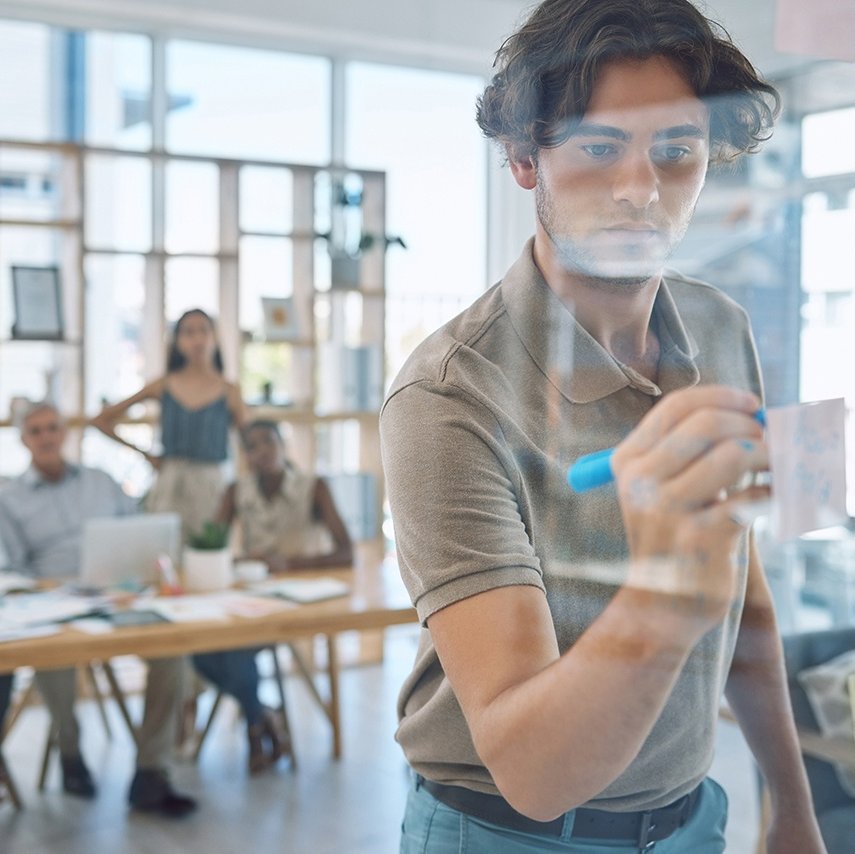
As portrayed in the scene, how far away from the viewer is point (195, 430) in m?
3.48

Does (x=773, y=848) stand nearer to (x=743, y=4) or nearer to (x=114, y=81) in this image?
(x=743, y=4)

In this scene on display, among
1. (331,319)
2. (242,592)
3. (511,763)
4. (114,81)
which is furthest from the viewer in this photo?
(331,319)

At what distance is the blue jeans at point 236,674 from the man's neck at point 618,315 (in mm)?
2587

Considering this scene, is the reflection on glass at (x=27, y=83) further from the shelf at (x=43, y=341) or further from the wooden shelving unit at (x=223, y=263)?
the shelf at (x=43, y=341)

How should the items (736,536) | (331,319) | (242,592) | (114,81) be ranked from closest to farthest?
1. (736,536)
2. (242,592)
3. (114,81)
4. (331,319)

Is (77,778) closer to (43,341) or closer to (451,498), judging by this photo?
(43,341)

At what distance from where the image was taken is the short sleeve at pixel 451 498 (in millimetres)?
487

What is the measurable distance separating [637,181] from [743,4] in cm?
15

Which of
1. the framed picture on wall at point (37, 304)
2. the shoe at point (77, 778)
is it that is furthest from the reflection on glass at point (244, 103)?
the shoe at point (77, 778)

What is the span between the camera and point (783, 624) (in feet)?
1.74

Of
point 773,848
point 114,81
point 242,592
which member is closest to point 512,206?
point 773,848

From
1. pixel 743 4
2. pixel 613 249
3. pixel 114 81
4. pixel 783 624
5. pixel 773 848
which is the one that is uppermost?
pixel 114 81

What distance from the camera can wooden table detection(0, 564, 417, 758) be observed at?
2.04 metres

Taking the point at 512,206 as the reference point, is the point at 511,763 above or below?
below
